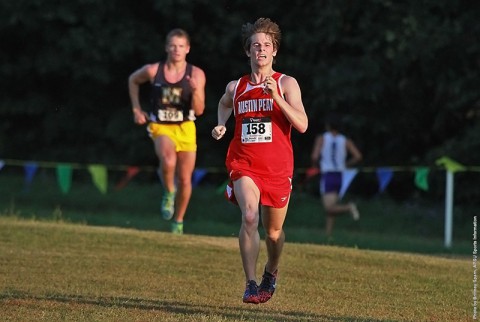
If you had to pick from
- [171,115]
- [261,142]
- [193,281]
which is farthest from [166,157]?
[261,142]

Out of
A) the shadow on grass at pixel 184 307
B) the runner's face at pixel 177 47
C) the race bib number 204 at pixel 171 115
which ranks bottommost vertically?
the shadow on grass at pixel 184 307

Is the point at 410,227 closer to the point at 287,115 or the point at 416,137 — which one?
the point at 416,137

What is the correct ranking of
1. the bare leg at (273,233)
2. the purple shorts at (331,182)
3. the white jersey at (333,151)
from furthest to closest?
the white jersey at (333,151)
the purple shorts at (331,182)
the bare leg at (273,233)

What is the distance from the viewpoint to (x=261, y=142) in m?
8.89

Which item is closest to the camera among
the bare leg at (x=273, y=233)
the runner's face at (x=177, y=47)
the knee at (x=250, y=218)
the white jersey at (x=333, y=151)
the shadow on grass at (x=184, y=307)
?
the knee at (x=250, y=218)

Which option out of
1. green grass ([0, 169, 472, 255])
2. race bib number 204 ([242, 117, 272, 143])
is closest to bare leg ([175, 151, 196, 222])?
green grass ([0, 169, 472, 255])

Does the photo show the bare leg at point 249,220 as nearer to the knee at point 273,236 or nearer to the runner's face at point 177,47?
the knee at point 273,236

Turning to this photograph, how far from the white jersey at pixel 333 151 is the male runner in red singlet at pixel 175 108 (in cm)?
546

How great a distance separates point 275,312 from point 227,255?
339 cm

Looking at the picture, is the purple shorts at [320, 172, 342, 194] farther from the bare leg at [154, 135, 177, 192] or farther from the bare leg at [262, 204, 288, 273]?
the bare leg at [262, 204, 288, 273]

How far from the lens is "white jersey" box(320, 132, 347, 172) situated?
62.6 ft

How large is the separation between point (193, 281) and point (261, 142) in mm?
2355

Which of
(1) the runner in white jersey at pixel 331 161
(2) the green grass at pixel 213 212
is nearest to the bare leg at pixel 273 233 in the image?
(2) the green grass at pixel 213 212

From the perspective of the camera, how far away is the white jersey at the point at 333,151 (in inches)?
751
